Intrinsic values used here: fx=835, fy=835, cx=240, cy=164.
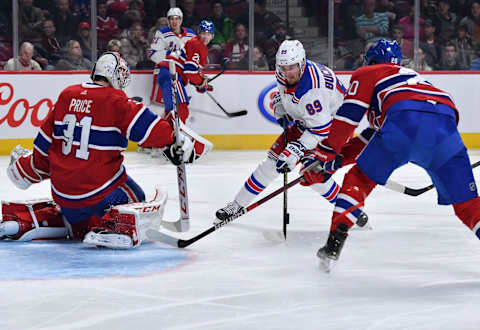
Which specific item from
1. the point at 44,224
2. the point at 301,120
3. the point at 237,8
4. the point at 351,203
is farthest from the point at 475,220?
the point at 237,8

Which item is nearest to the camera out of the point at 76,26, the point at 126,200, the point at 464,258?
the point at 464,258

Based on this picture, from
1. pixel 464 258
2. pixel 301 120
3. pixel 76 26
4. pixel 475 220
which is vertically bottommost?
pixel 464 258

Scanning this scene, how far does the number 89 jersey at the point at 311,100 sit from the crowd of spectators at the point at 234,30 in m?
4.10

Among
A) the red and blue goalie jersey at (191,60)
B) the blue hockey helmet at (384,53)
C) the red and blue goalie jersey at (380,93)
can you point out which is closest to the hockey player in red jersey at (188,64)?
the red and blue goalie jersey at (191,60)

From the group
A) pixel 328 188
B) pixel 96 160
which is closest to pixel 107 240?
pixel 96 160

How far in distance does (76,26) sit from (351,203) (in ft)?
17.5

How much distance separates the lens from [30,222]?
3779 millimetres

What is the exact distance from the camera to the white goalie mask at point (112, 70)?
366 cm

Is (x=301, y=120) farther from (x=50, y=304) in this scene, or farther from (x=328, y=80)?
(x=50, y=304)

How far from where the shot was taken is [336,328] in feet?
8.22

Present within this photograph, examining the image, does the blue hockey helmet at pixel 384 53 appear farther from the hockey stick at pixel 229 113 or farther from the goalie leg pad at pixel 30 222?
the hockey stick at pixel 229 113

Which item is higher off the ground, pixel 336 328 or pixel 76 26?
pixel 76 26

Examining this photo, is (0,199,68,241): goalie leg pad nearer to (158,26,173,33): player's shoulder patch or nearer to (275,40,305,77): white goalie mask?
(275,40,305,77): white goalie mask

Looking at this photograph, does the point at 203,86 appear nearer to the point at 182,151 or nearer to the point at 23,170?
the point at 23,170
